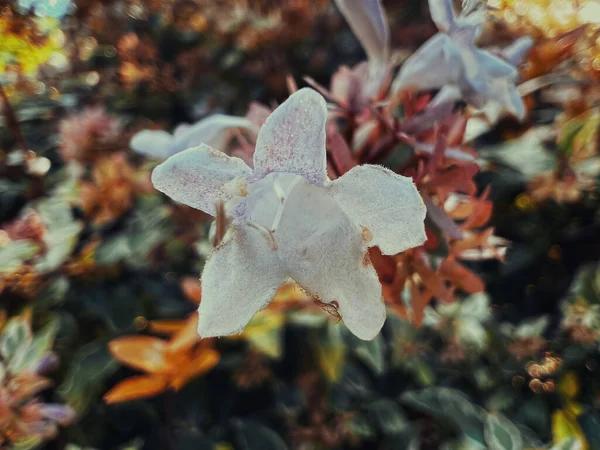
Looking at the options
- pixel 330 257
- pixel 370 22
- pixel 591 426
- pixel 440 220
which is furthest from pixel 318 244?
pixel 591 426

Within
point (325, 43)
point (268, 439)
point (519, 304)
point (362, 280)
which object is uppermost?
point (362, 280)

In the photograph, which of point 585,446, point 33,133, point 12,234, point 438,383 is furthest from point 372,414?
point 33,133

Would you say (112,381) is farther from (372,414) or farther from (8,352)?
(372,414)

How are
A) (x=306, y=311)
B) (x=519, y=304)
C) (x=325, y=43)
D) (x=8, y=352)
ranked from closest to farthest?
(x=8, y=352) < (x=306, y=311) < (x=519, y=304) < (x=325, y=43)

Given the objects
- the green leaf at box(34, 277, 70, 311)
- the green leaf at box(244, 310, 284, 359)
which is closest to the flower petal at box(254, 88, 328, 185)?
the green leaf at box(244, 310, 284, 359)

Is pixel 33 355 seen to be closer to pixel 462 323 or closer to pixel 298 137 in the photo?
pixel 298 137

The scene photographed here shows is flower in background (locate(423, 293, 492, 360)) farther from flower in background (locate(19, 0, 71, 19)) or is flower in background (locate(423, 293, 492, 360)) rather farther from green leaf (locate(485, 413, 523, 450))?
flower in background (locate(19, 0, 71, 19))

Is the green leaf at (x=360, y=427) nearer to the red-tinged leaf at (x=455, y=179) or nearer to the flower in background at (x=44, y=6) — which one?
the red-tinged leaf at (x=455, y=179)
